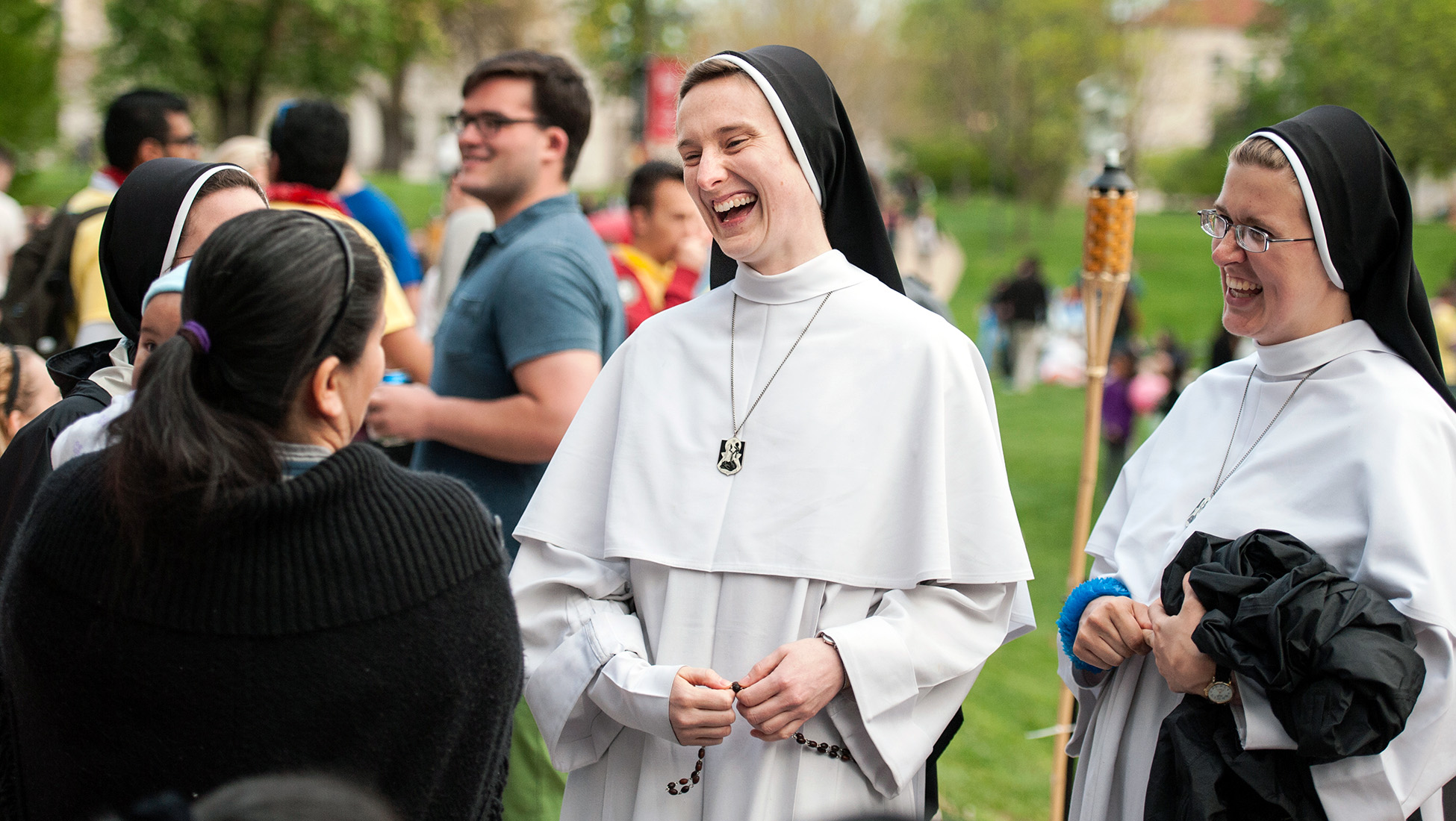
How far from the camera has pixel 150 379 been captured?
1.59 metres

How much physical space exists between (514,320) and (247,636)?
5.88 feet

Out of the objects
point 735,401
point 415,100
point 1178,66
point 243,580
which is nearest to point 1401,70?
→ point 735,401

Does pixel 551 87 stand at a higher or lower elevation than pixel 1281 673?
higher

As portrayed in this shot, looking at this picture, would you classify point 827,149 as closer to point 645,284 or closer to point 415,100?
point 645,284

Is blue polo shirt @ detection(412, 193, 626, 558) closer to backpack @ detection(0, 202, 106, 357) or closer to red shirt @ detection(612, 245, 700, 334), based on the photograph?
red shirt @ detection(612, 245, 700, 334)

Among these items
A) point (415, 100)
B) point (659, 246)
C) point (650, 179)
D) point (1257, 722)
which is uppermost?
point (415, 100)

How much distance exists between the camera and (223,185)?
8.13 ft

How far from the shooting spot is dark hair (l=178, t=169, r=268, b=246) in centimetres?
243

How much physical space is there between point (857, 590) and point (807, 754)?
323mm

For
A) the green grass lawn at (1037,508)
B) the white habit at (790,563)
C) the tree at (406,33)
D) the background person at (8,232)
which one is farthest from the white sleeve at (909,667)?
the tree at (406,33)

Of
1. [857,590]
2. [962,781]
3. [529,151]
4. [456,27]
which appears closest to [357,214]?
[529,151]

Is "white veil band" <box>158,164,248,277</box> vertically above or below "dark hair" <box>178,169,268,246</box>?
below

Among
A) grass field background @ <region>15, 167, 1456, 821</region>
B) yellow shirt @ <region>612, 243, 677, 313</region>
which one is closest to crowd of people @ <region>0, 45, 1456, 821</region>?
grass field background @ <region>15, 167, 1456, 821</region>

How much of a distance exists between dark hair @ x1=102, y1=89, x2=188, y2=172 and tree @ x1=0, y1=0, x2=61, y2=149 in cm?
1289
